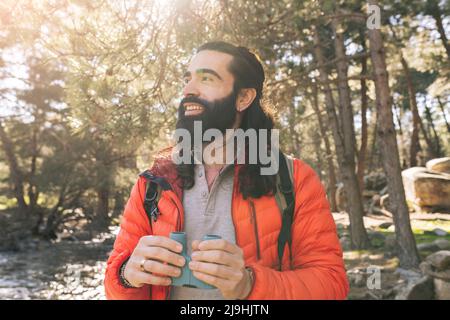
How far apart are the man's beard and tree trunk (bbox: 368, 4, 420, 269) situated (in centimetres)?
627

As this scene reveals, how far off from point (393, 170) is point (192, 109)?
6.56 m

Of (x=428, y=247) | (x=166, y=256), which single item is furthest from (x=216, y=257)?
(x=428, y=247)

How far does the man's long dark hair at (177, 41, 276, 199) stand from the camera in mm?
2098

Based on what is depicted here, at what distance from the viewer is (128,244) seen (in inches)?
80.6

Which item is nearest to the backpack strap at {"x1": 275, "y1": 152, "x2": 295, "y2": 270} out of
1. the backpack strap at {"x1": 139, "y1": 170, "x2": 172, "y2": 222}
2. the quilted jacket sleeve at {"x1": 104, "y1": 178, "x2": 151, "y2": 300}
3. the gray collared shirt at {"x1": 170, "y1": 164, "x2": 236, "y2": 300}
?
the gray collared shirt at {"x1": 170, "y1": 164, "x2": 236, "y2": 300}

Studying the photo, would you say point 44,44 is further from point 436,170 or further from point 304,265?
point 436,170

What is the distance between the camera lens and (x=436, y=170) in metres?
17.4

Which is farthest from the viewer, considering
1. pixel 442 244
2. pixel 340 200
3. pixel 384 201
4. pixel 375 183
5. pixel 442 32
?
pixel 340 200

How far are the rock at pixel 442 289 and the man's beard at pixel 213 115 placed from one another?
5302 mm

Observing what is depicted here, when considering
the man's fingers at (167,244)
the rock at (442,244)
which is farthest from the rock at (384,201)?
the man's fingers at (167,244)

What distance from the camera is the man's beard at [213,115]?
2.35 m

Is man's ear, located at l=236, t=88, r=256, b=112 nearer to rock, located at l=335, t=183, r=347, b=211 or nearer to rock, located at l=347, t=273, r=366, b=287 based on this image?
rock, located at l=347, t=273, r=366, b=287

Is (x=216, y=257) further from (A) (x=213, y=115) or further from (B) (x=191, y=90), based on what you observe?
(B) (x=191, y=90)
